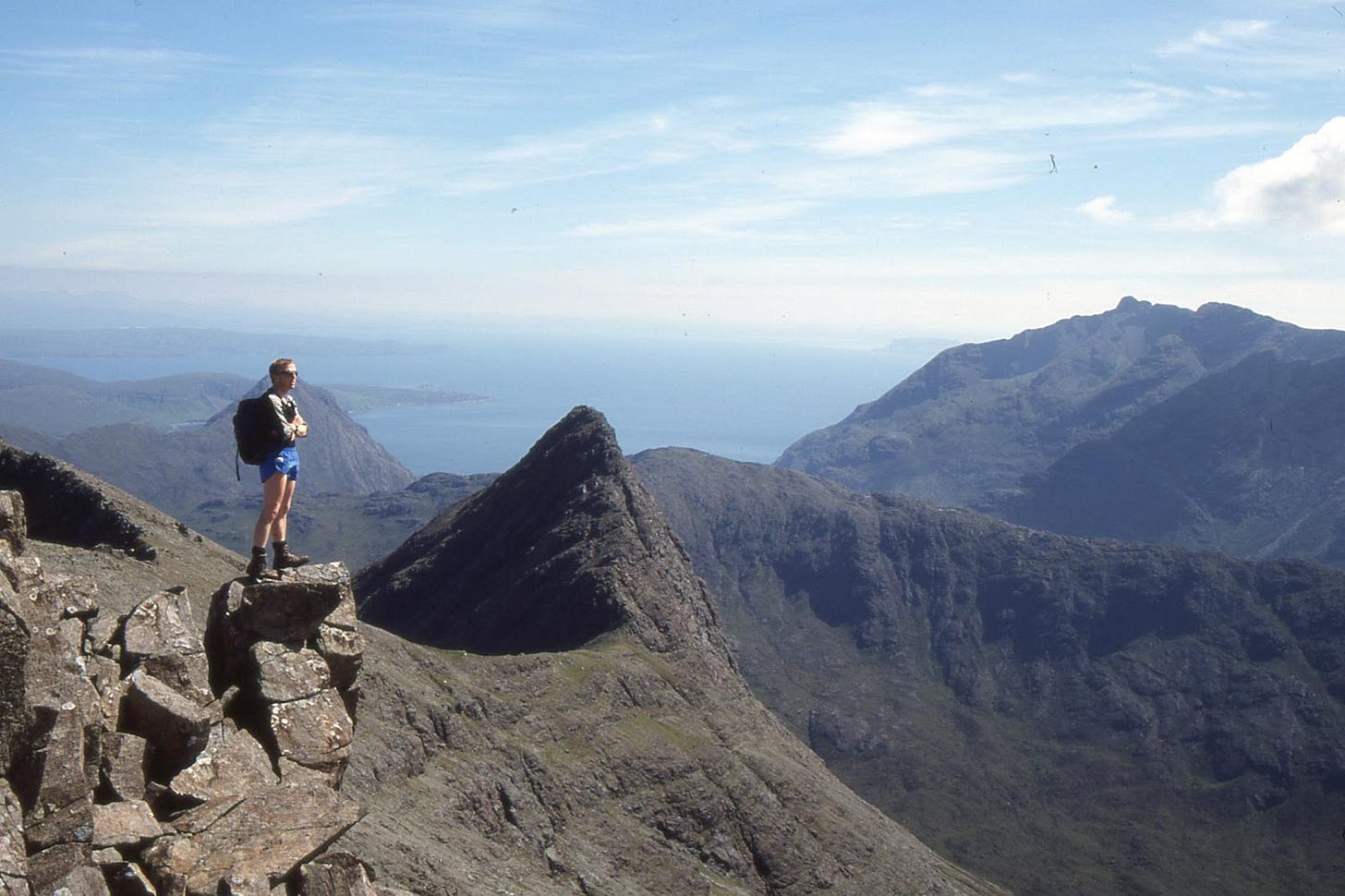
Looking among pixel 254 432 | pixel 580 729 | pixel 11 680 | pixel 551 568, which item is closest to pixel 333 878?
pixel 11 680

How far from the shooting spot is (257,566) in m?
27.1

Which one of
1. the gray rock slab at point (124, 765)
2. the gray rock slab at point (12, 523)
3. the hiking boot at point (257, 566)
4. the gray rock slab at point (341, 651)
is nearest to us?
the gray rock slab at point (124, 765)

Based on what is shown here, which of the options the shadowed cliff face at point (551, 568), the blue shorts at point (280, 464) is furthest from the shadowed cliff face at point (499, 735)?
the blue shorts at point (280, 464)

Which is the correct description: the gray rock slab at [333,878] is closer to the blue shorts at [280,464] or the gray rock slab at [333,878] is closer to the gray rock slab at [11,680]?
the gray rock slab at [11,680]

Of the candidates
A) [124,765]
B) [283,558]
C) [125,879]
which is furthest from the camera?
[283,558]

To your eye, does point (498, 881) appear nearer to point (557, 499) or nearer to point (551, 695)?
point (551, 695)

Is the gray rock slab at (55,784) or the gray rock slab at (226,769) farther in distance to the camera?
the gray rock slab at (226,769)

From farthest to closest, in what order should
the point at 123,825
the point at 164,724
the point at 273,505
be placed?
the point at 273,505 → the point at 164,724 → the point at 123,825

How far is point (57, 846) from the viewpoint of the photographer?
18.2 metres

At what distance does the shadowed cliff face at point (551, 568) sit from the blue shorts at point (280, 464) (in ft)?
330

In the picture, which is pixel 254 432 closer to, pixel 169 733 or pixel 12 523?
pixel 12 523

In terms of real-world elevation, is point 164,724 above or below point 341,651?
below

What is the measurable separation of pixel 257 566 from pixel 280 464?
8.91 ft

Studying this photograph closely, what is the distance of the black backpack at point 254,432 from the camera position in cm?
2611
